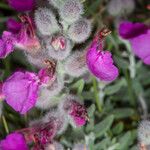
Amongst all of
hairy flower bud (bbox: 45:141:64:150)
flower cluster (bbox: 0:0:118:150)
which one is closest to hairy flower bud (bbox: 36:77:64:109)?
flower cluster (bbox: 0:0:118:150)

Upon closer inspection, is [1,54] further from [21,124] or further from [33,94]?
[21,124]

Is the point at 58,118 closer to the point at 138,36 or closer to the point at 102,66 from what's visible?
the point at 102,66

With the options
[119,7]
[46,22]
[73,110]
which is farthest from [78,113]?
[119,7]

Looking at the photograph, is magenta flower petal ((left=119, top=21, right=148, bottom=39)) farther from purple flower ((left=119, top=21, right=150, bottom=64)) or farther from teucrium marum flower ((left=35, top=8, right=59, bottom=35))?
teucrium marum flower ((left=35, top=8, right=59, bottom=35))

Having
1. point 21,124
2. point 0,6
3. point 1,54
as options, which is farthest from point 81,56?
point 0,6

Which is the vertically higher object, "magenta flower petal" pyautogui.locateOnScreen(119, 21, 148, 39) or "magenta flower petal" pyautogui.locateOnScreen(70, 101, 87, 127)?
"magenta flower petal" pyautogui.locateOnScreen(119, 21, 148, 39)

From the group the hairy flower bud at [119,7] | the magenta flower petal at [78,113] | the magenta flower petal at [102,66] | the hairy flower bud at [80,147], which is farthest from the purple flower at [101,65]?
the hairy flower bud at [119,7]
